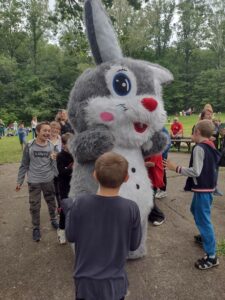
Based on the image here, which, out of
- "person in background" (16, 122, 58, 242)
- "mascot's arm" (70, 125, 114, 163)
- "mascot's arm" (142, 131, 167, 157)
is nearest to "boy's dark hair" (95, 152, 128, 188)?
"mascot's arm" (70, 125, 114, 163)

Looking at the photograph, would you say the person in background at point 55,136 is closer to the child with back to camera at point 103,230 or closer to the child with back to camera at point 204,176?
the child with back to camera at point 204,176

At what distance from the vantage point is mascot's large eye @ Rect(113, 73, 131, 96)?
3033mm

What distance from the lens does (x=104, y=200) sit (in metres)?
1.77

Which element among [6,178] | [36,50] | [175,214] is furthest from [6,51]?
[175,214]

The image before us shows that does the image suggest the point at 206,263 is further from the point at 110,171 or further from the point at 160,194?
the point at 160,194

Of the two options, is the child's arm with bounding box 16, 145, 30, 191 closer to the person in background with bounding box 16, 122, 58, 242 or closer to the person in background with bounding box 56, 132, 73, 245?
the person in background with bounding box 16, 122, 58, 242

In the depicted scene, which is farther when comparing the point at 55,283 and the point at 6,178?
the point at 6,178

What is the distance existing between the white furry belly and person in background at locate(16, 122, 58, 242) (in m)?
1.24

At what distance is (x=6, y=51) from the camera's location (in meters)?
40.5

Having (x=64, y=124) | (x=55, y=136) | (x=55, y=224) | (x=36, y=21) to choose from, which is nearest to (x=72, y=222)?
(x=55, y=224)

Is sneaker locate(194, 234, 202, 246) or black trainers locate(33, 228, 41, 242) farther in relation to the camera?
black trainers locate(33, 228, 41, 242)

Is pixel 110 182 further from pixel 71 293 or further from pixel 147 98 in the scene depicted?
pixel 71 293

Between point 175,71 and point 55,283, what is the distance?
4348cm

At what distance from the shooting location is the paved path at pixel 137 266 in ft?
9.66
